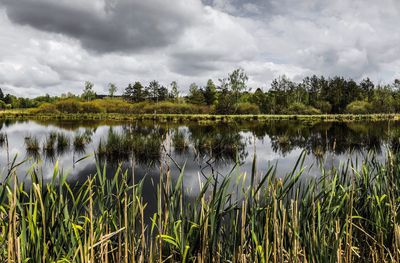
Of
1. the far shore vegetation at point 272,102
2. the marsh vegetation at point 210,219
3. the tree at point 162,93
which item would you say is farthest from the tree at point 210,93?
the marsh vegetation at point 210,219

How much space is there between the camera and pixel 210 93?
243 feet

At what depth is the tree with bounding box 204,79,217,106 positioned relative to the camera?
73938 millimetres

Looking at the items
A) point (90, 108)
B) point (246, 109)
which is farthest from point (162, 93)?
point (246, 109)

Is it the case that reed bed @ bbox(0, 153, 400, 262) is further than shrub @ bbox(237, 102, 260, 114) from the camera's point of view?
No

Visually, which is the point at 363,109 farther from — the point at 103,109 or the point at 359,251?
the point at 359,251

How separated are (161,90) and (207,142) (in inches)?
3035

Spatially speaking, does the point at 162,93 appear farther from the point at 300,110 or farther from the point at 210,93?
the point at 300,110

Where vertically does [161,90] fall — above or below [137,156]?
above

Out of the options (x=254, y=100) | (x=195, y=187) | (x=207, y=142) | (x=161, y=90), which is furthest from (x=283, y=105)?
(x=195, y=187)

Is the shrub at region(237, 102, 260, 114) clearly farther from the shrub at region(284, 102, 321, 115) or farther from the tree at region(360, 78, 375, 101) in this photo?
the tree at region(360, 78, 375, 101)

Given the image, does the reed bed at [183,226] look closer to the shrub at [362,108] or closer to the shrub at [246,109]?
the shrub at [246,109]

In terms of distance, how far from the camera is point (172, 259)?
2.70 metres

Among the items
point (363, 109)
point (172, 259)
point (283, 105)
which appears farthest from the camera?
point (283, 105)

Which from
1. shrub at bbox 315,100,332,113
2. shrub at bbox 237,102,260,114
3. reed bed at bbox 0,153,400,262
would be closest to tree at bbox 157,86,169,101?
shrub at bbox 237,102,260,114
